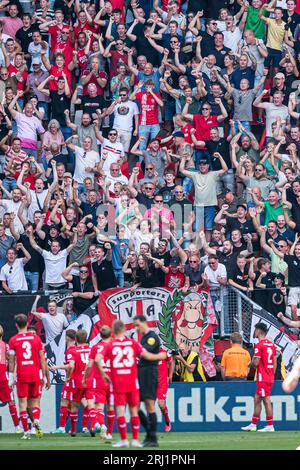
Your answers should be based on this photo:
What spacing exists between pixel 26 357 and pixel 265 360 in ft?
14.5

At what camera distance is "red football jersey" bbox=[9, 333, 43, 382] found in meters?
21.1

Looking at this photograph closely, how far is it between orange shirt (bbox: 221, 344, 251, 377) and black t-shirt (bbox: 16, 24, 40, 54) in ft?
34.8

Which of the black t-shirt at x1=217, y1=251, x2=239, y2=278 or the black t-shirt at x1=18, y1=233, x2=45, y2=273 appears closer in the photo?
the black t-shirt at x1=217, y1=251, x2=239, y2=278

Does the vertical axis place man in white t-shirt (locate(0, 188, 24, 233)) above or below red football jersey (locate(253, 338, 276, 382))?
above

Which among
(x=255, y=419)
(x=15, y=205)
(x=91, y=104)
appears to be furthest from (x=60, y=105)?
(x=255, y=419)

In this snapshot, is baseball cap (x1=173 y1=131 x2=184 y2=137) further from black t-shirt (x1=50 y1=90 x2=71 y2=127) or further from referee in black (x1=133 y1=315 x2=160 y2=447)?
referee in black (x1=133 y1=315 x2=160 y2=447)

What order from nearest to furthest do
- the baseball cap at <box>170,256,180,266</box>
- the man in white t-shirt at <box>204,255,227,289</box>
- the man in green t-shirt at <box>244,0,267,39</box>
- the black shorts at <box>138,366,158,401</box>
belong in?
the black shorts at <box>138,366,158,401</box> → the man in white t-shirt at <box>204,255,227,289</box> → the baseball cap at <box>170,256,180,266</box> → the man in green t-shirt at <box>244,0,267,39</box>

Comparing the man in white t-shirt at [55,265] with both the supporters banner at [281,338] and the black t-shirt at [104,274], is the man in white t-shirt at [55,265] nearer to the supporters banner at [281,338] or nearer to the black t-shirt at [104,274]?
the black t-shirt at [104,274]

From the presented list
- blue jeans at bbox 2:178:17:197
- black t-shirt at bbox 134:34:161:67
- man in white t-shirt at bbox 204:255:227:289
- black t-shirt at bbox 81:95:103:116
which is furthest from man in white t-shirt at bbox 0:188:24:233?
black t-shirt at bbox 134:34:161:67

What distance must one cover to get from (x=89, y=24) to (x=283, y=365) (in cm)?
1062

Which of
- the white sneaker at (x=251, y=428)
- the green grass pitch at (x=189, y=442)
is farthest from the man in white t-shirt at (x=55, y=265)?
the white sneaker at (x=251, y=428)

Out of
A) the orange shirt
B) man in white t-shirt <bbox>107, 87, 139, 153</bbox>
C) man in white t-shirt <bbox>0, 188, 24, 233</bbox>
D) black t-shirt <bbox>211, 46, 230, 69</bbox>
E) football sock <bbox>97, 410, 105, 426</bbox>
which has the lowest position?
football sock <bbox>97, 410, 105, 426</bbox>

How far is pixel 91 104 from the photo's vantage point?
3006 centimetres

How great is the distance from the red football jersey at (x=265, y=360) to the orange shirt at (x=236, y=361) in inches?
37.4
